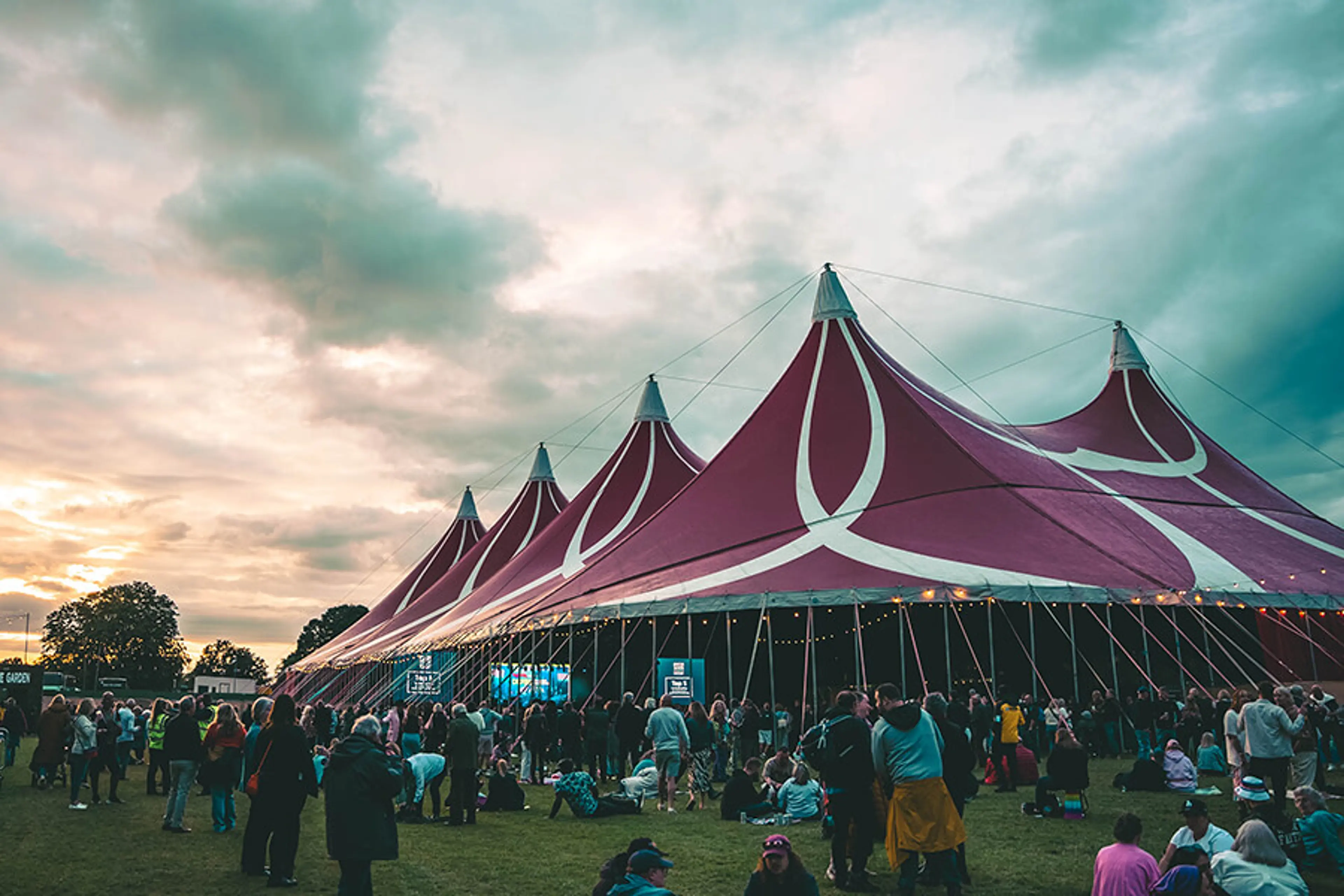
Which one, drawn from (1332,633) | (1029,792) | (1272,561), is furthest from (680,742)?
(1332,633)

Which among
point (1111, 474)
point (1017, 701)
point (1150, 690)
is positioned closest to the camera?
point (1150, 690)

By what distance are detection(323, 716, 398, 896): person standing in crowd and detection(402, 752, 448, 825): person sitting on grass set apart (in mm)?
4462

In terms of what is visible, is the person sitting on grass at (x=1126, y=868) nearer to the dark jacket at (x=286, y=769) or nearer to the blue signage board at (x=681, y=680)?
the dark jacket at (x=286, y=769)

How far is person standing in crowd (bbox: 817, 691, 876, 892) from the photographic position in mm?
6137

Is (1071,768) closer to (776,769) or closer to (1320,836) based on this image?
(1320,836)

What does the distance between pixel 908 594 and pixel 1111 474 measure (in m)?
8.43

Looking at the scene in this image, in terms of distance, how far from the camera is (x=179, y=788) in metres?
8.47

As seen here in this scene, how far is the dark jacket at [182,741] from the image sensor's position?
27.6 feet

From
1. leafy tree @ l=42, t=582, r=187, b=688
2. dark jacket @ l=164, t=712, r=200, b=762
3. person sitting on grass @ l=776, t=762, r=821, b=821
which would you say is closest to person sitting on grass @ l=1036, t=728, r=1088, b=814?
person sitting on grass @ l=776, t=762, r=821, b=821

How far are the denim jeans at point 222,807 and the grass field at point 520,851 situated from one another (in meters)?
0.13

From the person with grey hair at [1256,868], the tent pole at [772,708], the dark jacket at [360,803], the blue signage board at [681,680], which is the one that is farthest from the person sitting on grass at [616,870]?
the blue signage board at [681,680]

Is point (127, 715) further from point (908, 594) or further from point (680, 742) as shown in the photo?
point (908, 594)

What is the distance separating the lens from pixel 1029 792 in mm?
10648

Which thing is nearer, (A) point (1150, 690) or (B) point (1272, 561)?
(A) point (1150, 690)
